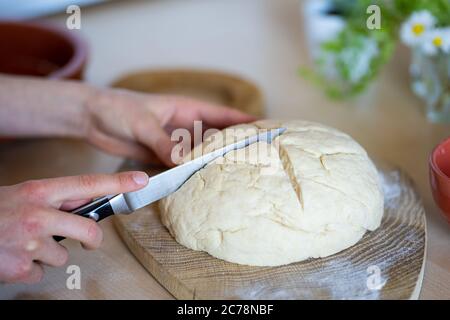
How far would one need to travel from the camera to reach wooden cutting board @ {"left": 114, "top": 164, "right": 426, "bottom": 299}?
1029 millimetres

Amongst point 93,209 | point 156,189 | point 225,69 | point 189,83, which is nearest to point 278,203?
point 156,189

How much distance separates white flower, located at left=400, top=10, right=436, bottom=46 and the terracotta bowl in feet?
3.26

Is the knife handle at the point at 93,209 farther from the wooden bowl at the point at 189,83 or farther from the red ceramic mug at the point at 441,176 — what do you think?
the wooden bowl at the point at 189,83

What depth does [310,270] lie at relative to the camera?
1.08m

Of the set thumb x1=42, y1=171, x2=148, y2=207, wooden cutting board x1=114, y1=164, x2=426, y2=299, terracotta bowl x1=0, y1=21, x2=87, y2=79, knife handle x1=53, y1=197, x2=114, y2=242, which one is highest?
terracotta bowl x1=0, y1=21, x2=87, y2=79

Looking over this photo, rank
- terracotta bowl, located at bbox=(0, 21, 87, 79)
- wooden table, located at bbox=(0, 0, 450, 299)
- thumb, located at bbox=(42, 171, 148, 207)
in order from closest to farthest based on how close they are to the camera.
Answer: thumb, located at bbox=(42, 171, 148, 207) → wooden table, located at bbox=(0, 0, 450, 299) → terracotta bowl, located at bbox=(0, 21, 87, 79)

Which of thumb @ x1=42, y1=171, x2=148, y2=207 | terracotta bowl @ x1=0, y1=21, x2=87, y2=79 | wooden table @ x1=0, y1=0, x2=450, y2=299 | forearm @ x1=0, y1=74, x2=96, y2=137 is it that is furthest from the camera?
terracotta bowl @ x1=0, y1=21, x2=87, y2=79

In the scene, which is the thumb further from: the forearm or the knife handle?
the forearm

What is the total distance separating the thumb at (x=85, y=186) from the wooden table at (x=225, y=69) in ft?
0.71

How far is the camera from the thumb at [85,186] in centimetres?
103

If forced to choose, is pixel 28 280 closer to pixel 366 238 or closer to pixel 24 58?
pixel 366 238

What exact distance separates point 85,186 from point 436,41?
101 cm

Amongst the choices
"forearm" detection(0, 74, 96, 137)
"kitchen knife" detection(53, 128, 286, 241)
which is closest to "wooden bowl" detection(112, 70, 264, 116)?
"forearm" detection(0, 74, 96, 137)

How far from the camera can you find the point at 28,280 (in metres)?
1.04
